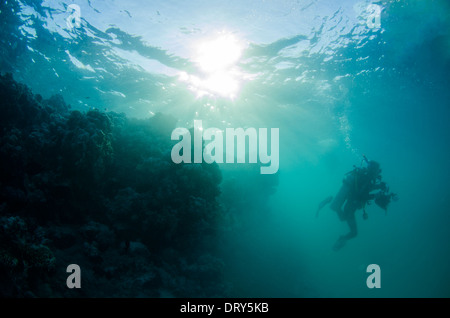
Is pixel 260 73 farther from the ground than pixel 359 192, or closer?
farther from the ground

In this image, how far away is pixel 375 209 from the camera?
86.8m

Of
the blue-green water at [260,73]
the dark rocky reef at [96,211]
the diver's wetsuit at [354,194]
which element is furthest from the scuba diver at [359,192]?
the dark rocky reef at [96,211]

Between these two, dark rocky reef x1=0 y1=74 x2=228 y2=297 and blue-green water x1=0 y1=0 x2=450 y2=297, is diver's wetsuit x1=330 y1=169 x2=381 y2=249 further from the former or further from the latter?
dark rocky reef x1=0 y1=74 x2=228 y2=297

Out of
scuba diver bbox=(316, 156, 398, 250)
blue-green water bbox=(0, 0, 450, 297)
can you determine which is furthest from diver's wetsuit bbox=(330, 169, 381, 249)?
blue-green water bbox=(0, 0, 450, 297)

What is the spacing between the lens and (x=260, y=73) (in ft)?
54.1

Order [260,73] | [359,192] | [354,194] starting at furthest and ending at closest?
1. [260,73]
2. [354,194]
3. [359,192]

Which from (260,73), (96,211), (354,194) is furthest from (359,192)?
(96,211)

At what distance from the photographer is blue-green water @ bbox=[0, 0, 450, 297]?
1116cm

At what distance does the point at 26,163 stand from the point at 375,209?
10692 cm

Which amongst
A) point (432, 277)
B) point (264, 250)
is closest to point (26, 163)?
point (264, 250)

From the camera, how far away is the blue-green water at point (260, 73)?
1116cm

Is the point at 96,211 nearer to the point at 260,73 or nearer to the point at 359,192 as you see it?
the point at 359,192

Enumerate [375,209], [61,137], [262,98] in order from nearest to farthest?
[61,137]
[262,98]
[375,209]

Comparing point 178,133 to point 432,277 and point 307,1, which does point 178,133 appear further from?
point 432,277
